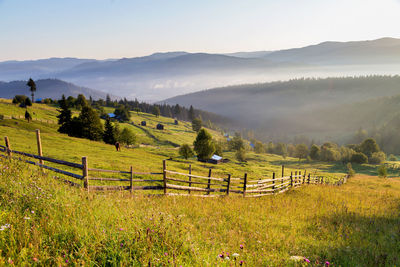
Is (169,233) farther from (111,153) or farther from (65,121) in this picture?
(65,121)

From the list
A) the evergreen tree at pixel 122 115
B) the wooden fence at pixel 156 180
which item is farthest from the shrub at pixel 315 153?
the evergreen tree at pixel 122 115

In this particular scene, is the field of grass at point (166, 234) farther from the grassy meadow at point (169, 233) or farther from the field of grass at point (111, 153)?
the field of grass at point (111, 153)

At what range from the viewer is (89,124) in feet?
179

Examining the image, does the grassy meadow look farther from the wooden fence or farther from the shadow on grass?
the wooden fence

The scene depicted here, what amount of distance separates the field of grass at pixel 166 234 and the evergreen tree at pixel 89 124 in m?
50.9

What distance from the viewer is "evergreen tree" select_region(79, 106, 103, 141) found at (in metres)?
53.9

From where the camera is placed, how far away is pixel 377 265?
475cm

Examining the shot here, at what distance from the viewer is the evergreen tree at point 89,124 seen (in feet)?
177

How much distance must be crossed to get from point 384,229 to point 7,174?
13.0 metres

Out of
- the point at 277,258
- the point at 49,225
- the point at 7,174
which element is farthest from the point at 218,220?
the point at 7,174

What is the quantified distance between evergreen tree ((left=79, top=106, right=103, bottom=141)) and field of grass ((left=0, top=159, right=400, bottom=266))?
50.9m

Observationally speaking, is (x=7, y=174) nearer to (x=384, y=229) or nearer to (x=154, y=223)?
(x=154, y=223)

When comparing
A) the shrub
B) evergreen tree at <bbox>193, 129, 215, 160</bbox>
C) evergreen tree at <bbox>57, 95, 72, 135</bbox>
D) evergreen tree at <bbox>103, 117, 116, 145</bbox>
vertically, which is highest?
evergreen tree at <bbox>57, 95, 72, 135</bbox>

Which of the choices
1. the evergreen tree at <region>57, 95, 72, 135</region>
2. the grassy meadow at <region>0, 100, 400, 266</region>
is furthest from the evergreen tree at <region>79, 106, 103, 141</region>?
the grassy meadow at <region>0, 100, 400, 266</region>
